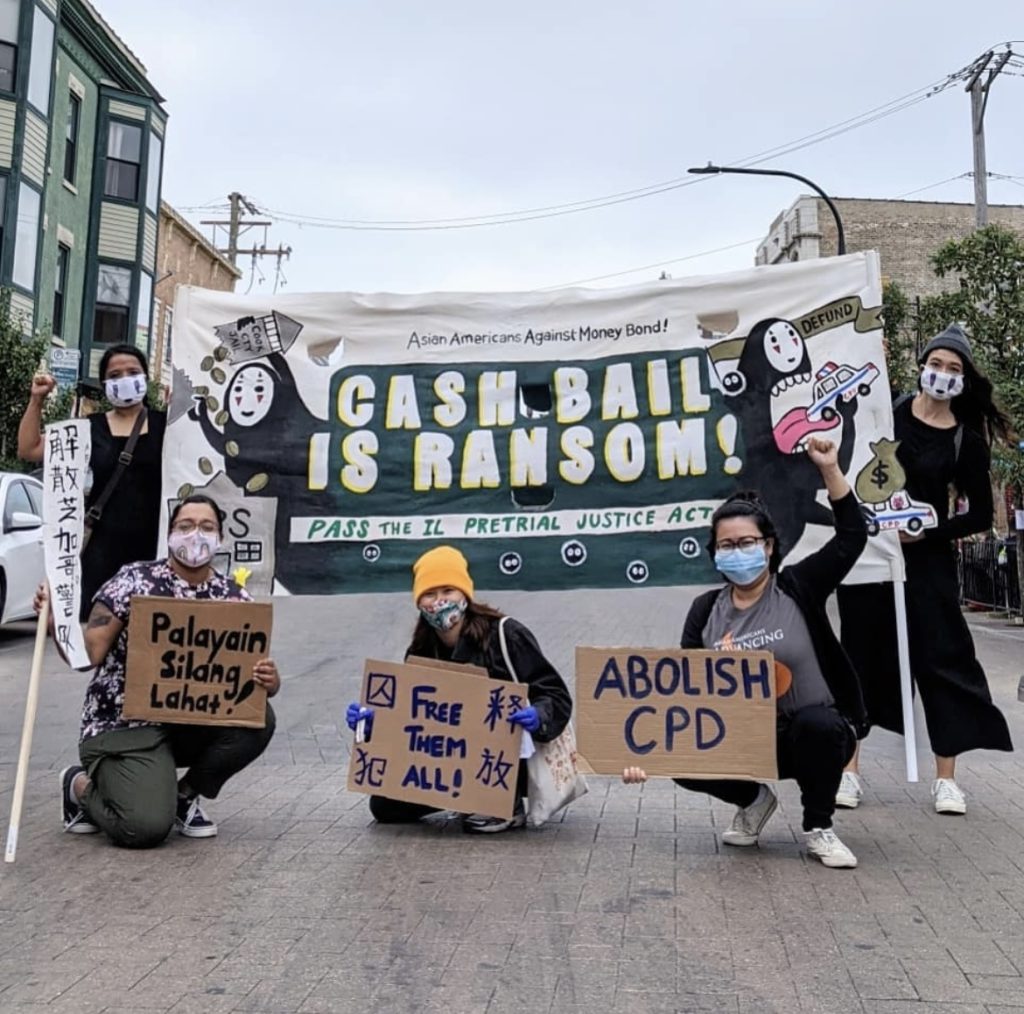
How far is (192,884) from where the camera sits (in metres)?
4.50

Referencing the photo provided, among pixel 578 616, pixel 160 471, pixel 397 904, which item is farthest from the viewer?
pixel 578 616

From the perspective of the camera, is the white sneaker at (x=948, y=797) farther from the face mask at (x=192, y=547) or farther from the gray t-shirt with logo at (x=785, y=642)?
the face mask at (x=192, y=547)

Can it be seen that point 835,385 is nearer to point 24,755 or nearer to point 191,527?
point 191,527

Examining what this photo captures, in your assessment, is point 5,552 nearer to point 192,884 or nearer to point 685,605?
point 192,884

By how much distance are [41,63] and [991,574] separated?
20.6 meters

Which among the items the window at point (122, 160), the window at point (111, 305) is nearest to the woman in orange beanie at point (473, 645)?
the window at point (111, 305)

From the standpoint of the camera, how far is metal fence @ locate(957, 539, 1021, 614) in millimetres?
19297

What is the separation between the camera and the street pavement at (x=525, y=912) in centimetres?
345

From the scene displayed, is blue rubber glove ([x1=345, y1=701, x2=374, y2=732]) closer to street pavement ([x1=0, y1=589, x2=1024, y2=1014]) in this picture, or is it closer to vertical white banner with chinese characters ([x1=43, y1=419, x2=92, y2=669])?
street pavement ([x1=0, y1=589, x2=1024, y2=1014])

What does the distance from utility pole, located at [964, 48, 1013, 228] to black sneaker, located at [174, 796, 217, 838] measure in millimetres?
22143

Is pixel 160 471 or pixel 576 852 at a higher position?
pixel 160 471

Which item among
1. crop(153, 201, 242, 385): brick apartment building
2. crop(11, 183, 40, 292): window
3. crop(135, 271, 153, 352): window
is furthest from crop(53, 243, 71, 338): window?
crop(153, 201, 242, 385): brick apartment building

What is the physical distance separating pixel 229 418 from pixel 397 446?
0.83 metres

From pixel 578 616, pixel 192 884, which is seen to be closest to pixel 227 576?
pixel 192 884
